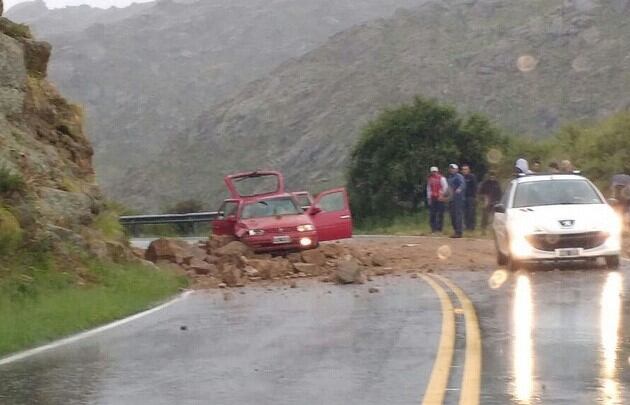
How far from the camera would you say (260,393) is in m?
9.12

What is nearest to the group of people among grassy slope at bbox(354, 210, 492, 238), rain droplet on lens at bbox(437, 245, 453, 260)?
grassy slope at bbox(354, 210, 492, 238)

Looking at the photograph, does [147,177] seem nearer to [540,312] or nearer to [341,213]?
[341,213]

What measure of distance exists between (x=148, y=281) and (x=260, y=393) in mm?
11373

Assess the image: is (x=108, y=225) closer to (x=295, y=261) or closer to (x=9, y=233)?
(x=295, y=261)

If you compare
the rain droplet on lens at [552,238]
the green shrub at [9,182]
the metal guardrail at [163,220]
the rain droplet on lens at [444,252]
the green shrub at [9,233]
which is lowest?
the metal guardrail at [163,220]

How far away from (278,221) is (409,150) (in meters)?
26.8

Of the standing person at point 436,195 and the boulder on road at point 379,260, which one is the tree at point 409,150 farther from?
the boulder on road at point 379,260

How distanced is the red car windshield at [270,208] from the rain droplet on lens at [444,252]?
10.3 ft

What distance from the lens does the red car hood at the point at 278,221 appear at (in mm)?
25109

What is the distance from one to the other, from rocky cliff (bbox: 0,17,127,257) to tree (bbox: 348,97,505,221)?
26.3 metres

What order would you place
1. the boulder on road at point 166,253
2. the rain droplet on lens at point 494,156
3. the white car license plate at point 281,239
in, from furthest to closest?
the rain droplet on lens at point 494,156 < the white car license plate at point 281,239 < the boulder on road at point 166,253

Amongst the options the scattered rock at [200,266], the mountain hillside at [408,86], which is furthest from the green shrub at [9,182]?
the mountain hillside at [408,86]

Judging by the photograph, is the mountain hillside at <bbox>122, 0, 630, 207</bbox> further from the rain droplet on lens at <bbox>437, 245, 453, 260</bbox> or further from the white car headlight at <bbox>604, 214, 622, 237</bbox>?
the white car headlight at <bbox>604, 214, 622, 237</bbox>

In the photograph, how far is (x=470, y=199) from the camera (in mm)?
33312
